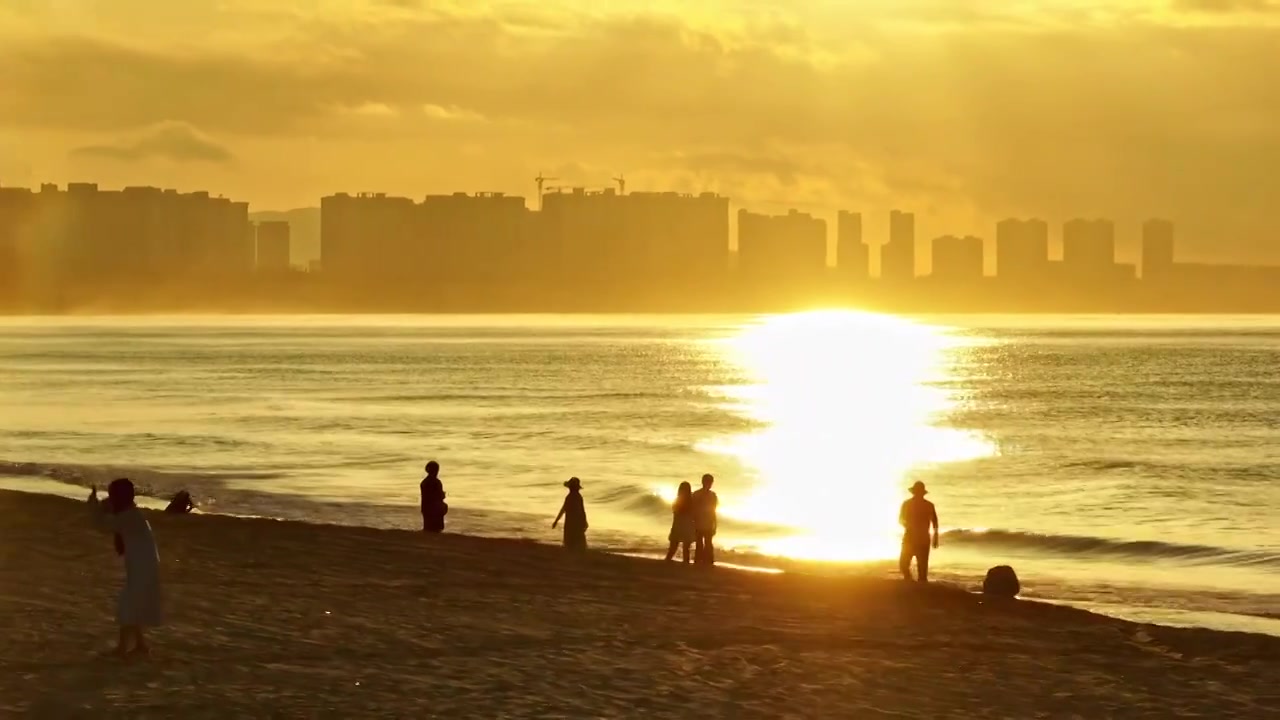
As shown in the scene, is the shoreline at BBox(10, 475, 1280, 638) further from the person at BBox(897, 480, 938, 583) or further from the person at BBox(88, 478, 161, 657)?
the person at BBox(88, 478, 161, 657)

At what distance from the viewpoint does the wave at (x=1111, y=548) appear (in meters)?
38.9

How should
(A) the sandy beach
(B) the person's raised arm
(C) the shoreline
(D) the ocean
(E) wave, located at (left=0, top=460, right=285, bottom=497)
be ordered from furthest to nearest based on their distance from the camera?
(E) wave, located at (left=0, top=460, right=285, bottom=497)
(D) the ocean
(C) the shoreline
(B) the person's raised arm
(A) the sandy beach

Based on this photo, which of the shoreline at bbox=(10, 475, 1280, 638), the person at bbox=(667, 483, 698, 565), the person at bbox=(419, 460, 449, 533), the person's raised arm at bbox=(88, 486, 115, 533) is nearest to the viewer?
the person's raised arm at bbox=(88, 486, 115, 533)

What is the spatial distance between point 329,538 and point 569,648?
1172cm

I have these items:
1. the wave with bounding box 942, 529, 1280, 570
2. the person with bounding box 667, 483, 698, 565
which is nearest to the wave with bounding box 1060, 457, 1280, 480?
the wave with bounding box 942, 529, 1280, 570

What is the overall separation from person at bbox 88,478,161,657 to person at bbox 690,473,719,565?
42.9 feet

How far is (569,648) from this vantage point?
1830 cm

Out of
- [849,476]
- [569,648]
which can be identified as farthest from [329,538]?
[849,476]

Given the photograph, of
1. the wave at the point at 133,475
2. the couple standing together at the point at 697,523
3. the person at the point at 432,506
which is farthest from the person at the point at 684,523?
the wave at the point at 133,475

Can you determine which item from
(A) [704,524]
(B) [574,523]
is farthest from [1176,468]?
(B) [574,523]

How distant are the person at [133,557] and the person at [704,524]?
13.1 metres

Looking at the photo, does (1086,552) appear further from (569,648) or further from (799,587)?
(569,648)

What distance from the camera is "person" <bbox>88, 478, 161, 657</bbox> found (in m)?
16.0

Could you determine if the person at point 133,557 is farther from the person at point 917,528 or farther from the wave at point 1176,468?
the wave at point 1176,468
